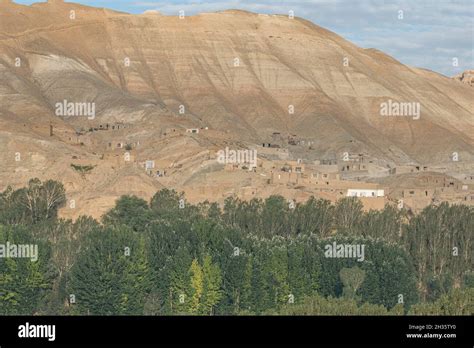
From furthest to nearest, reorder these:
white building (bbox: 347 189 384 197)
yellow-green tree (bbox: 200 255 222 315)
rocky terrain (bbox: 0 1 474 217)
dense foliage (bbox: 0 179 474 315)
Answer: rocky terrain (bbox: 0 1 474 217) < white building (bbox: 347 189 384 197) < dense foliage (bbox: 0 179 474 315) < yellow-green tree (bbox: 200 255 222 315)

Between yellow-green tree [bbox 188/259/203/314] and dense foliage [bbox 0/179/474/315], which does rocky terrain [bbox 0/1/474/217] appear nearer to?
dense foliage [bbox 0/179/474/315]

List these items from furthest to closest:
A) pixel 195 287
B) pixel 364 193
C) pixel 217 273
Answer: pixel 364 193 → pixel 217 273 → pixel 195 287

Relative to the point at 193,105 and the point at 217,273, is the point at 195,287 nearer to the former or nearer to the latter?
the point at 217,273

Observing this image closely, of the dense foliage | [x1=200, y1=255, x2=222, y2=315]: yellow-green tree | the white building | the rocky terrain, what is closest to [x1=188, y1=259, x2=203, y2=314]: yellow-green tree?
the dense foliage

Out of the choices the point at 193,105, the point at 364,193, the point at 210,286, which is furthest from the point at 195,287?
the point at 193,105

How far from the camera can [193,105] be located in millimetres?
163750

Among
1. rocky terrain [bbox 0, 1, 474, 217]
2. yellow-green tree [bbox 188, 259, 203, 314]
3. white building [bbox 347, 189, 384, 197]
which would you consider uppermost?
rocky terrain [bbox 0, 1, 474, 217]

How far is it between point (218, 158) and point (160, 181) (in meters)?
6.07

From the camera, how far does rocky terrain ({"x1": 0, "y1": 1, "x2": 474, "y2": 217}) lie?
104500 millimetres

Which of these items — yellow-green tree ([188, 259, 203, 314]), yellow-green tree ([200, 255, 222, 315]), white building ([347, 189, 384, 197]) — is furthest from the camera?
white building ([347, 189, 384, 197])

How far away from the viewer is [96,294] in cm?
5353

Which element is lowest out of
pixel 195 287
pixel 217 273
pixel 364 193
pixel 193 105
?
pixel 195 287
